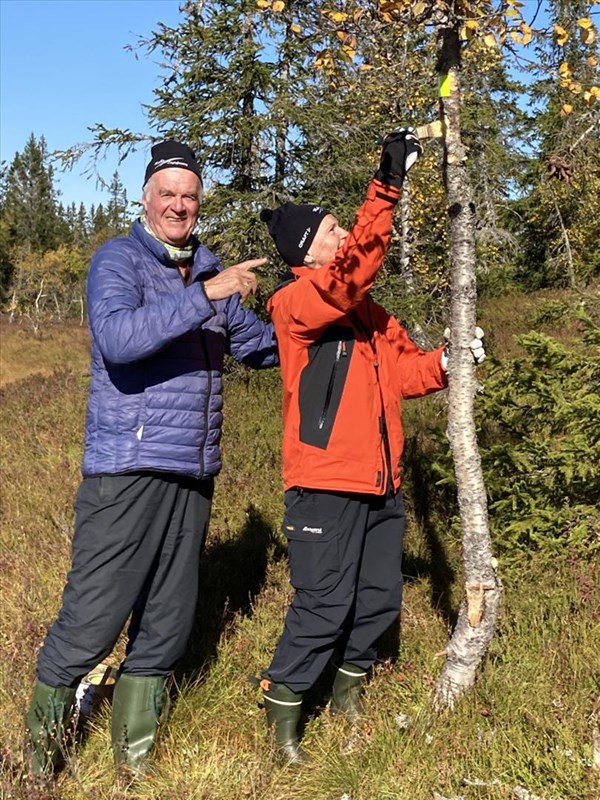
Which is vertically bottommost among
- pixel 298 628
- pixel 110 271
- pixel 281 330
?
pixel 298 628

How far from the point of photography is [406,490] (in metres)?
5.59

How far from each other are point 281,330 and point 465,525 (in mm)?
1183

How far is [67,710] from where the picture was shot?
2984 mm

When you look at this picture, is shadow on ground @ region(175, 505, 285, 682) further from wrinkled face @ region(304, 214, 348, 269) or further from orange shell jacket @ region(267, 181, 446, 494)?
wrinkled face @ region(304, 214, 348, 269)

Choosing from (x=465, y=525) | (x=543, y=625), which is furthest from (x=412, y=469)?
(x=465, y=525)

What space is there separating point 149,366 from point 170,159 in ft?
3.03

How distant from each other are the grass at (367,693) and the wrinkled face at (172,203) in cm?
213

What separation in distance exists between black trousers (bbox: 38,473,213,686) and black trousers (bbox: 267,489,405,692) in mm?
499

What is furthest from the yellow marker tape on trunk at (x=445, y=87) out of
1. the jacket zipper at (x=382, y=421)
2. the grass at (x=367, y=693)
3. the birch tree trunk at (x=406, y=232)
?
the birch tree trunk at (x=406, y=232)

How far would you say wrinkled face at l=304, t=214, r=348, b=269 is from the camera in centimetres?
307

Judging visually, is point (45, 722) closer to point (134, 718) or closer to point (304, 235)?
point (134, 718)

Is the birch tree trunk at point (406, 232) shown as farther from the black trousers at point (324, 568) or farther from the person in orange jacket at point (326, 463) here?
the black trousers at point (324, 568)

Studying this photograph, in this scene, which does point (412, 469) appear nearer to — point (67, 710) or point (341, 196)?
point (67, 710)

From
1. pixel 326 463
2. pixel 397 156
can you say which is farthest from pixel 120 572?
pixel 397 156
